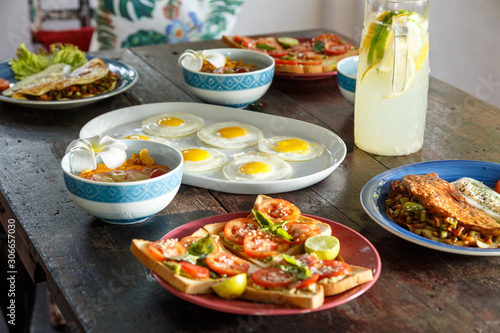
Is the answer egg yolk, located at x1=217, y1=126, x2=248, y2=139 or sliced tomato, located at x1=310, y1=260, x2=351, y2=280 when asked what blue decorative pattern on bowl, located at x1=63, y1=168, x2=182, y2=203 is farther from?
egg yolk, located at x1=217, y1=126, x2=248, y2=139

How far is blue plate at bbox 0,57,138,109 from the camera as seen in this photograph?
2.01m

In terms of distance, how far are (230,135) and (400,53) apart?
56 cm

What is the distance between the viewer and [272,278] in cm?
104

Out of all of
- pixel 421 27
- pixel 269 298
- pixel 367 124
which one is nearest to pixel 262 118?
pixel 367 124

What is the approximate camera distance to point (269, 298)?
1.01 m

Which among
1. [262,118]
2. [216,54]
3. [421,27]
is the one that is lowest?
[262,118]

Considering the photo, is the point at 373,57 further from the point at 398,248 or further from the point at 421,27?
the point at 398,248

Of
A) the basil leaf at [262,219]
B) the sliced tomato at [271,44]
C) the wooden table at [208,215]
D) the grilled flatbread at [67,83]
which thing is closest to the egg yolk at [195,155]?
the wooden table at [208,215]

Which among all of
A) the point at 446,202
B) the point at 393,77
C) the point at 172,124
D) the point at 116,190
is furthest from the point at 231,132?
the point at 446,202

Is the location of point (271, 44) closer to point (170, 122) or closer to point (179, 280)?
point (170, 122)

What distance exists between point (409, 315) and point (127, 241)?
62 centimetres

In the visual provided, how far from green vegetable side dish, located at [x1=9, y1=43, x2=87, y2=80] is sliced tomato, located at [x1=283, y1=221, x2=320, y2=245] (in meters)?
1.46

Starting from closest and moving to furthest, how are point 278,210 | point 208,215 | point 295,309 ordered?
point 295,309, point 278,210, point 208,215

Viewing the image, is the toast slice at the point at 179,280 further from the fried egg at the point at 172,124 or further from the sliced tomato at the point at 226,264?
the fried egg at the point at 172,124
